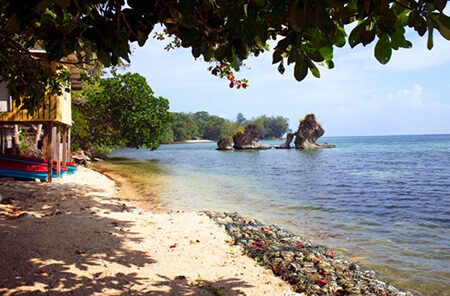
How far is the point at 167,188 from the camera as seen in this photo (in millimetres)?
17625

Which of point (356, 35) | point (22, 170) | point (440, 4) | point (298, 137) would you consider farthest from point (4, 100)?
point (298, 137)

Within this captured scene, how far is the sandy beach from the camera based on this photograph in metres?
4.26

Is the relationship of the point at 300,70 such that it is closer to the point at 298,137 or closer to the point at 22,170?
the point at 22,170

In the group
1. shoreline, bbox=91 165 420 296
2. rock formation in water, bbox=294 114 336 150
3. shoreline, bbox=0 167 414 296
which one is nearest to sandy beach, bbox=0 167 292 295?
shoreline, bbox=0 167 414 296

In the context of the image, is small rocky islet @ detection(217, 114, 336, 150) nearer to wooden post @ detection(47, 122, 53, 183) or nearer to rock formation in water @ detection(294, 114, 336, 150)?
rock formation in water @ detection(294, 114, 336, 150)

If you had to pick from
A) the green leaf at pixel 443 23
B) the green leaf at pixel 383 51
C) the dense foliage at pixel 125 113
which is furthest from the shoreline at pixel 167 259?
the dense foliage at pixel 125 113

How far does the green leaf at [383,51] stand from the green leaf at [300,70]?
569 mm

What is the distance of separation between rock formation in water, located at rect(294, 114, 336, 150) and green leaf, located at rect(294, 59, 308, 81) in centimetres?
7607

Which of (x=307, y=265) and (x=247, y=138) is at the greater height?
(x=247, y=138)

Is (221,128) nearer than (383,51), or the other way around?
(383,51)

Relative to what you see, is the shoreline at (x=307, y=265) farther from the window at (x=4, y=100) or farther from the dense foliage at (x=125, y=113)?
the dense foliage at (x=125, y=113)

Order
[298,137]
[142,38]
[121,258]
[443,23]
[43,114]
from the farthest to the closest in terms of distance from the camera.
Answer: [298,137] < [43,114] < [121,258] < [142,38] < [443,23]

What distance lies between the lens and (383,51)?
2.49 m

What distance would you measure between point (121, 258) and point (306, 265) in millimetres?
3401
